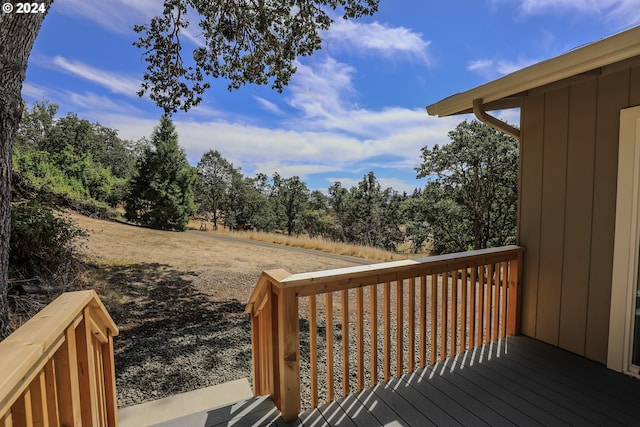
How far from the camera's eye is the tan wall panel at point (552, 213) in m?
2.64

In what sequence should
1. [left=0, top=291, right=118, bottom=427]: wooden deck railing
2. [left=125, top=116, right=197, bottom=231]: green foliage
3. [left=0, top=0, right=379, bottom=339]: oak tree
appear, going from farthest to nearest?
[left=125, top=116, right=197, bottom=231]: green foliage → [left=0, top=0, right=379, bottom=339]: oak tree → [left=0, top=291, right=118, bottom=427]: wooden deck railing

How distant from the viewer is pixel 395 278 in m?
2.20

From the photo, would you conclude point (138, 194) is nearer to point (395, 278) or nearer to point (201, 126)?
point (201, 126)

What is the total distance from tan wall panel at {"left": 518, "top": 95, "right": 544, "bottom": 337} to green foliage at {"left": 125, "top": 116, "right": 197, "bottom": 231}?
14484mm

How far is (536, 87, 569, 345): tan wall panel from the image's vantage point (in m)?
2.64

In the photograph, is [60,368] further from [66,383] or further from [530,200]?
[530,200]

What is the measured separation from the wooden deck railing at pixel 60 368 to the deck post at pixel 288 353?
950 millimetres

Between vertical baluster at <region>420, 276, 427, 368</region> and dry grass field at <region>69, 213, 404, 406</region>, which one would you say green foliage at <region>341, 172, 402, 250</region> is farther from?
vertical baluster at <region>420, 276, 427, 368</region>

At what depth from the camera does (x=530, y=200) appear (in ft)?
9.54

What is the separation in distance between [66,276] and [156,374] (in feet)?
9.91

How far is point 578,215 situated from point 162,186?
49.8 feet

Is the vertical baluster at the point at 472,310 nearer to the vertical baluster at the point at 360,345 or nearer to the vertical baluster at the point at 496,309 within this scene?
the vertical baluster at the point at 496,309

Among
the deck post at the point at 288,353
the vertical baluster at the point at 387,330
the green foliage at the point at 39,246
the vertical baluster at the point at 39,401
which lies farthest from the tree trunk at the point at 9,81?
the green foliage at the point at 39,246

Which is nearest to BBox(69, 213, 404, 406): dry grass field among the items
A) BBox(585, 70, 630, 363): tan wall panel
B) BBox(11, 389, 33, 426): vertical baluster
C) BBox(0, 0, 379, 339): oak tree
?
BBox(11, 389, 33, 426): vertical baluster
